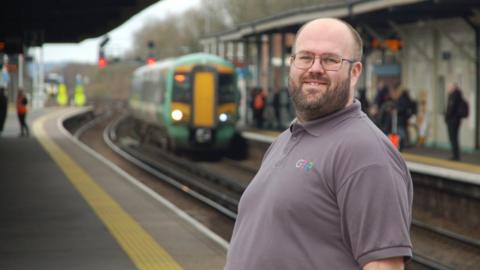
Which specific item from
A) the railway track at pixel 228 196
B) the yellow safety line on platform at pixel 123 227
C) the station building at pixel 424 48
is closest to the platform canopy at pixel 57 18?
the yellow safety line on platform at pixel 123 227

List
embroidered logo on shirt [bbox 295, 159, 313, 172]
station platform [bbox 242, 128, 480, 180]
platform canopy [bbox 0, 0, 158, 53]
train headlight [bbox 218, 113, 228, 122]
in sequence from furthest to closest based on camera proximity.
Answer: train headlight [bbox 218, 113, 228, 122] < platform canopy [bbox 0, 0, 158, 53] < station platform [bbox 242, 128, 480, 180] < embroidered logo on shirt [bbox 295, 159, 313, 172]

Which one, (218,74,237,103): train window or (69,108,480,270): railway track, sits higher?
(218,74,237,103): train window

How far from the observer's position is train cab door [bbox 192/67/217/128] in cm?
2797

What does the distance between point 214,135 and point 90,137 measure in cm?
1488

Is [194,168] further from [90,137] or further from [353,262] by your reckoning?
[353,262]

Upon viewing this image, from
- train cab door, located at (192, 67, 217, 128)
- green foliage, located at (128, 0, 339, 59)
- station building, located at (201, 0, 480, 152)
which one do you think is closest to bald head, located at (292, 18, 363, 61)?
station building, located at (201, 0, 480, 152)

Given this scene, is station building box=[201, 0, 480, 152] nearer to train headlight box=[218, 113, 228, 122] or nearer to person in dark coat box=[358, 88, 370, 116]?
person in dark coat box=[358, 88, 370, 116]

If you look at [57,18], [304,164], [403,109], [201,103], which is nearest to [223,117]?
[201,103]

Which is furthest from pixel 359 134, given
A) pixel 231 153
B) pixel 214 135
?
pixel 231 153

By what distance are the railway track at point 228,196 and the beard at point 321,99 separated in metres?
8.54

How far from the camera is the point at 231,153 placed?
30656mm

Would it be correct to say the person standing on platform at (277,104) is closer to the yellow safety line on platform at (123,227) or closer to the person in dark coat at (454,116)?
the yellow safety line on platform at (123,227)

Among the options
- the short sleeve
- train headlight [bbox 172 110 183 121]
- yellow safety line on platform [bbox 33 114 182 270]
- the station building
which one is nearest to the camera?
the short sleeve

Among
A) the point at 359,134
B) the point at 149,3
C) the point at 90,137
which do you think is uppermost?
the point at 149,3
